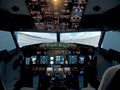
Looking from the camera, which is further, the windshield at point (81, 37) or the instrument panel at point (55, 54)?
the windshield at point (81, 37)

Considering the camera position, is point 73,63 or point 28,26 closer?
point 73,63

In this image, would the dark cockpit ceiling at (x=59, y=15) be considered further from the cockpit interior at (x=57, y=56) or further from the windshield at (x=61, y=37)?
the windshield at (x=61, y=37)

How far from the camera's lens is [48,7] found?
4805 millimetres

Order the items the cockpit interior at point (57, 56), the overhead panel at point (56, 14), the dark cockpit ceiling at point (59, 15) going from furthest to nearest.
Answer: the cockpit interior at point (57, 56)
the dark cockpit ceiling at point (59, 15)
the overhead panel at point (56, 14)

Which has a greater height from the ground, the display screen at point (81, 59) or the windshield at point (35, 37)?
the windshield at point (35, 37)

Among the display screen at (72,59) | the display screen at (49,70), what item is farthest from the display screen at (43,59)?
the display screen at (72,59)

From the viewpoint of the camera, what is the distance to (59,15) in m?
5.28

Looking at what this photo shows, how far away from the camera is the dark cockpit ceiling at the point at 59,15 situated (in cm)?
478

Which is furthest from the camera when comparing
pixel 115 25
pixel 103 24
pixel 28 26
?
pixel 28 26

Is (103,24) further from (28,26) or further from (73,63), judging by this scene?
(28,26)

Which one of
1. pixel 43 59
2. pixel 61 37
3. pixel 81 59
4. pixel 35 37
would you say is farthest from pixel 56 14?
pixel 35 37

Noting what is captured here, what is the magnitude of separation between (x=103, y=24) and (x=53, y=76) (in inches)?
68.9

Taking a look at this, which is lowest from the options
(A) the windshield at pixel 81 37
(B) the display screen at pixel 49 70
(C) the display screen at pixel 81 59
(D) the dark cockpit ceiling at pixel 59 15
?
(B) the display screen at pixel 49 70

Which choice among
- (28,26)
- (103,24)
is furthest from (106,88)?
(28,26)
